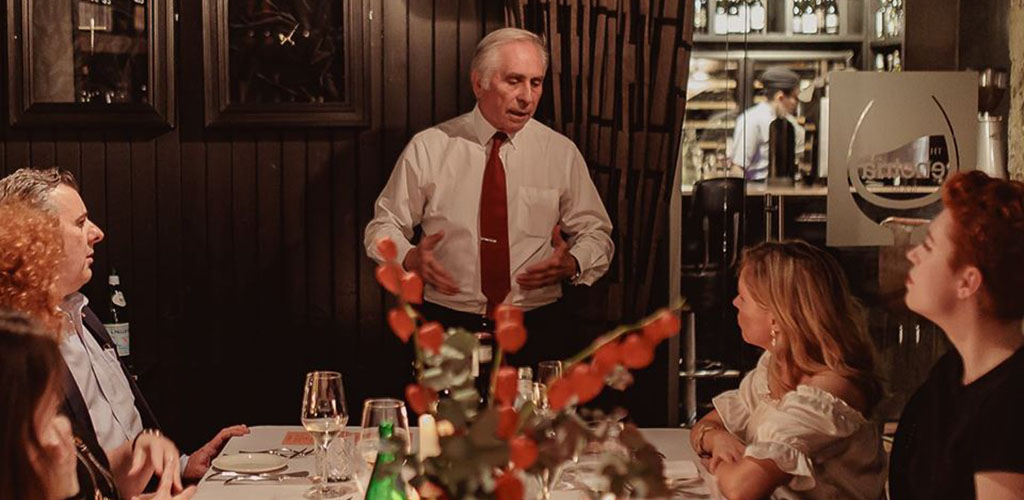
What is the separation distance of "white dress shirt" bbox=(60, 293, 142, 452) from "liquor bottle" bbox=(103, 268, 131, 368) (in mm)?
1198

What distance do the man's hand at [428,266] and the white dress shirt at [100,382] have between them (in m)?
1.18

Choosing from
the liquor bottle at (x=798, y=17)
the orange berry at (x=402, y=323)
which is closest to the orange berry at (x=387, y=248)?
the orange berry at (x=402, y=323)

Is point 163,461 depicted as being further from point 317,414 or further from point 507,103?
point 507,103

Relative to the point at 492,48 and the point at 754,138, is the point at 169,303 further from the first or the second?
the point at 754,138

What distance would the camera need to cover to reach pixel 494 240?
4215mm

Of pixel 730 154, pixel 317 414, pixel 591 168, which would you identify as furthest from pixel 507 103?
pixel 317 414

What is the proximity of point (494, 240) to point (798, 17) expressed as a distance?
1296mm

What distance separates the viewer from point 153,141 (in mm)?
4398

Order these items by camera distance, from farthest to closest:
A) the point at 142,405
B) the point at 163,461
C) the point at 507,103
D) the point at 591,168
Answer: the point at 591,168 < the point at 507,103 < the point at 142,405 < the point at 163,461

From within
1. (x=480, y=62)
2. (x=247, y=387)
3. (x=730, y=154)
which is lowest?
(x=247, y=387)

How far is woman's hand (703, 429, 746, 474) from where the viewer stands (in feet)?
8.24

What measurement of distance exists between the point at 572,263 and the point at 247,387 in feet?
4.13

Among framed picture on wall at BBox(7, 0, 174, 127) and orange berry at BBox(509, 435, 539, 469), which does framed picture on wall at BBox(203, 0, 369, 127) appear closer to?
framed picture on wall at BBox(7, 0, 174, 127)

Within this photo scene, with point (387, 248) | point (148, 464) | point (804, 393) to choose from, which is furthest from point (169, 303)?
point (387, 248)
